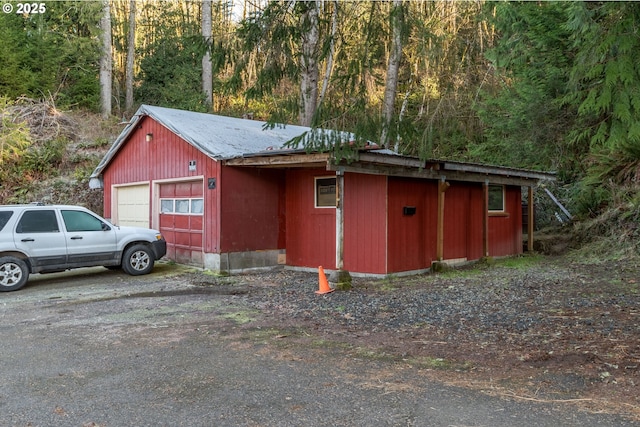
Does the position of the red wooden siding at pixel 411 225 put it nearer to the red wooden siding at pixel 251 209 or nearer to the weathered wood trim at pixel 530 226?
the red wooden siding at pixel 251 209

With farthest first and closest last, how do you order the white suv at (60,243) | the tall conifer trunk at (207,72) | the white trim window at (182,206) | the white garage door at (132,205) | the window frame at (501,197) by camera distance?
the tall conifer trunk at (207,72)
the white garage door at (132,205)
the window frame at (501,197)
the white trim window at (182,206)
the white suv at (60,243)

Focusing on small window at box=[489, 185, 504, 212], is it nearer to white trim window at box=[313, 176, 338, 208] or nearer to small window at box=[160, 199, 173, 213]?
white trim window at box=[313, 176, 338, 208]

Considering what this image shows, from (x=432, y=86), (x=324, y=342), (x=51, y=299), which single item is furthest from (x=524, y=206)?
(x=51, y=299)

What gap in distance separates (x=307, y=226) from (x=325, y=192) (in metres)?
0.95

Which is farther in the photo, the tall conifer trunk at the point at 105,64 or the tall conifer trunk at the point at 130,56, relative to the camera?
the tall conifer trunk at the point at 130,56

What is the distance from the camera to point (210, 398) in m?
3.95

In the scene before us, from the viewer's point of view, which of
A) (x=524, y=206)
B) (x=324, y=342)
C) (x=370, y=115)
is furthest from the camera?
(x=524, y=206)

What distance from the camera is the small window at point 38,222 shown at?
9.55 metres

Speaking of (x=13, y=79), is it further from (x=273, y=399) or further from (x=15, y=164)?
(x=273, y=399)

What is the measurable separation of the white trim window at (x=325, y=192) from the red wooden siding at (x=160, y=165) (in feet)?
7.58

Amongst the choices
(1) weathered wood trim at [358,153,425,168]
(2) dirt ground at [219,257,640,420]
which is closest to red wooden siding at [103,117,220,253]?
(2) dirt ground at [219,257,640,420]

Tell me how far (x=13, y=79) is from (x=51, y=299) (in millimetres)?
17617

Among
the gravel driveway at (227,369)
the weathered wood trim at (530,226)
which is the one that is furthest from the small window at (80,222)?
the weathered wood trim at (530,226)

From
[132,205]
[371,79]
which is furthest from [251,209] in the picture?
[132,205]
